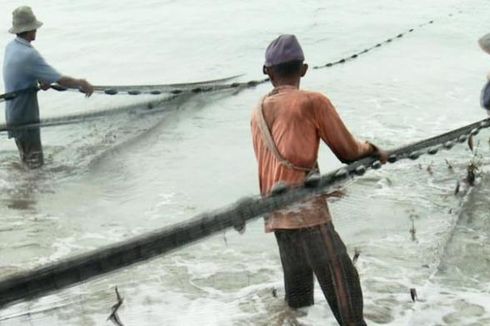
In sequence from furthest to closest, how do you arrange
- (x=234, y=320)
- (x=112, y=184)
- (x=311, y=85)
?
(x=311, y=85) < (x=112, y=184) < (x=234, y=320)

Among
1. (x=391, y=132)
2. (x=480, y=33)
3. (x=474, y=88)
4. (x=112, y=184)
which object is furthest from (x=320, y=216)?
(x=480, y=33)

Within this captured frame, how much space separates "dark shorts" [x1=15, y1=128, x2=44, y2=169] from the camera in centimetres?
706

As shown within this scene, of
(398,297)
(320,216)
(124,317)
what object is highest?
(320,216)

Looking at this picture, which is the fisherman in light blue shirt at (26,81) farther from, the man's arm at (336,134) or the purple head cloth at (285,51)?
the man's arm at (336,134)

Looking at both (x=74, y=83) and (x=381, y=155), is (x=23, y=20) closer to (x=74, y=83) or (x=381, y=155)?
(x=74, y=83)

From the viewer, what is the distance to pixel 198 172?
296 inches

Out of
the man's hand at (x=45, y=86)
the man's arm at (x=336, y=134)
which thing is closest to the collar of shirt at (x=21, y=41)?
the man's hand at (x=45, y=86)

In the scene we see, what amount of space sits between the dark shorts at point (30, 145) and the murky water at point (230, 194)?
0.15 metres

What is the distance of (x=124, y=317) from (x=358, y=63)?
10.3m

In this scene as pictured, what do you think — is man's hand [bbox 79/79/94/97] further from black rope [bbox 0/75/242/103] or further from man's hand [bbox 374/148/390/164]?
man's hand [bbox 374/148/390/164]

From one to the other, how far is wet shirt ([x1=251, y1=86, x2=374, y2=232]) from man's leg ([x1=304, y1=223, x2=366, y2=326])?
0.10 m

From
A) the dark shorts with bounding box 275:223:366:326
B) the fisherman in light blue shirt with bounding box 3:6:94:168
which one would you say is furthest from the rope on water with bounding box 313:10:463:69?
the dark shorts with bounding box 275:223:366:326

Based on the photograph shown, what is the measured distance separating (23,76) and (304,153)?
4.31 meters

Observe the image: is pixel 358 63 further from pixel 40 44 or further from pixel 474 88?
pixel 40 44
